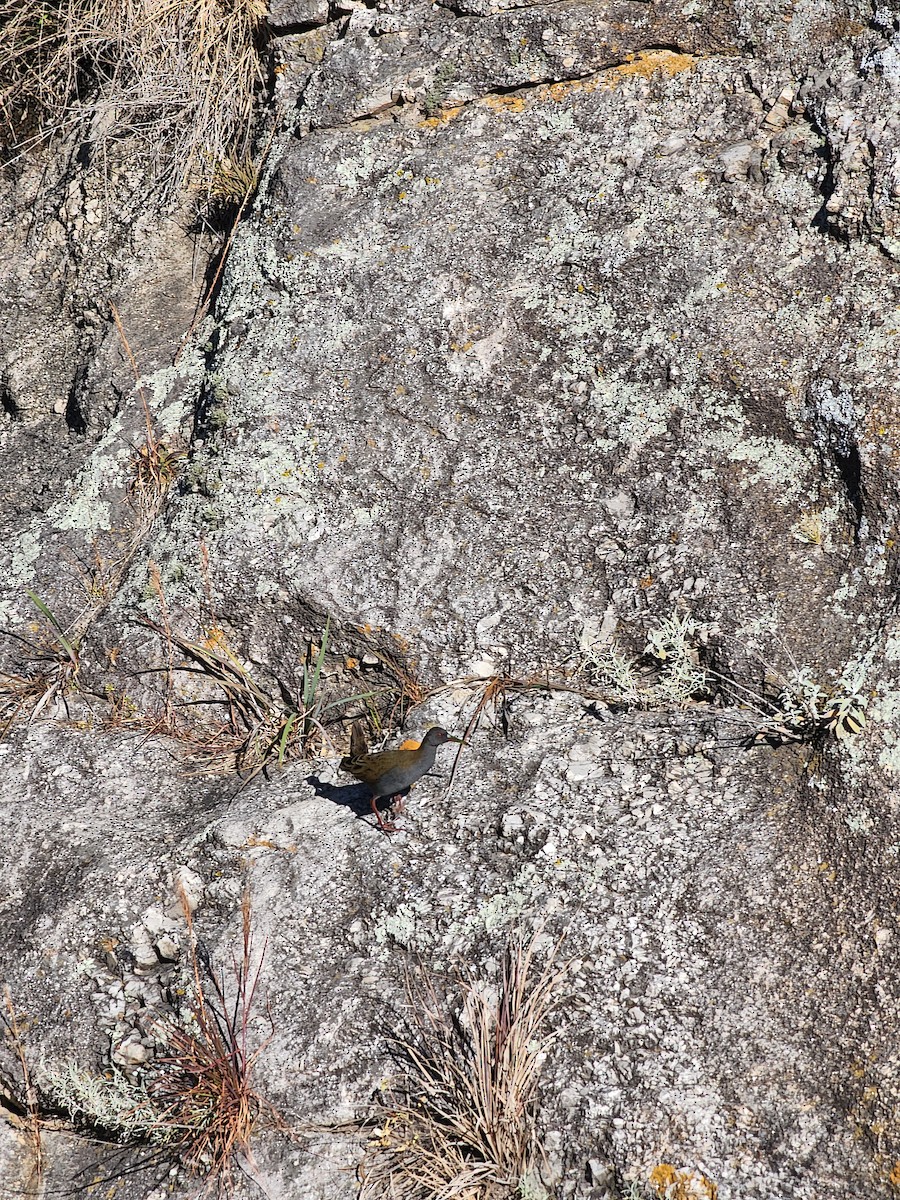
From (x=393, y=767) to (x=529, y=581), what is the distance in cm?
91

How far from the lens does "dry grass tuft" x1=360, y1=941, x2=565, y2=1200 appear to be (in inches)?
99.3

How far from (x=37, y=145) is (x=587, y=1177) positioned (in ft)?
16.6

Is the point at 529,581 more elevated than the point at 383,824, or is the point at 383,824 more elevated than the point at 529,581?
the point at 529,581

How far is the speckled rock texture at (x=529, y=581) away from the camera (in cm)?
266

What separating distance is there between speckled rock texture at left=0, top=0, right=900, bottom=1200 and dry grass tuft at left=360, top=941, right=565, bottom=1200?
87 mm

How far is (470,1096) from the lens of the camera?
2.55 meters

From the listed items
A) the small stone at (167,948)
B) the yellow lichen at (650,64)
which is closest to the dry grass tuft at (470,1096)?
the small stone at (167,948)

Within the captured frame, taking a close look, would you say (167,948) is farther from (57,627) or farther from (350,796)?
(57,627)

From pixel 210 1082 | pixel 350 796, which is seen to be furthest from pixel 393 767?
pixel 210 1082

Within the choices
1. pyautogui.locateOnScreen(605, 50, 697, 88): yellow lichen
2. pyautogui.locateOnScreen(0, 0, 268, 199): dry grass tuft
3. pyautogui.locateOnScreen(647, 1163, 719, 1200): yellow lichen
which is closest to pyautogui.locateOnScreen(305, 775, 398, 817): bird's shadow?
pyautogui.locateOnScreen(647, 1163, 719, 1200): yellow lichen

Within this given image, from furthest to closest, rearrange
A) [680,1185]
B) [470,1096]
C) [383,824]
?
[383,824]
[470,1096]
[680,1185]

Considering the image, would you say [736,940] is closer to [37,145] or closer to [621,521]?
[621,521]

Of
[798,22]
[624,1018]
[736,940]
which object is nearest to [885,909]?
[736,940]

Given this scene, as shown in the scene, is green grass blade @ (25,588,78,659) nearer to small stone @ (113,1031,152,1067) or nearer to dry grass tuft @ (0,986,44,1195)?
dry grass tuft @ (0,986,44,1195)
